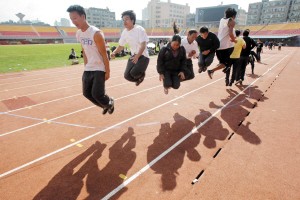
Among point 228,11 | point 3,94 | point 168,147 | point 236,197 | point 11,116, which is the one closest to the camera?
point 236,197

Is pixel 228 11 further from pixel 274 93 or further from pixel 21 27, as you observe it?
pixel 21 27

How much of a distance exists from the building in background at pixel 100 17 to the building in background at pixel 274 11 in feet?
260

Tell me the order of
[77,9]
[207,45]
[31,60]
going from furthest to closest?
[31,60], [207,45], [77,9]

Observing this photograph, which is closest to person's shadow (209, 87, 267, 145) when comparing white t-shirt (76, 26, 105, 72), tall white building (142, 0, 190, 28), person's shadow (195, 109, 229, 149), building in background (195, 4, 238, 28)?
person's shadow (195, 109, 229, 149)

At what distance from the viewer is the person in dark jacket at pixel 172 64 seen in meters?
5.30

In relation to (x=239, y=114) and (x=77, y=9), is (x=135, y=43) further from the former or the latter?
(x=239, y=114)

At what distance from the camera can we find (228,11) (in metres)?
6.20

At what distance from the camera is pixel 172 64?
17.9 feet

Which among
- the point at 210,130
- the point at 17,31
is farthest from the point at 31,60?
the point at 17,31

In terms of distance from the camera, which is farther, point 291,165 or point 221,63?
point 221,63

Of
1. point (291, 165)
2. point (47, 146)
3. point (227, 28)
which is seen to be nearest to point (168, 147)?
point (291, 165)

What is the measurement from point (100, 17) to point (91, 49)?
136 m

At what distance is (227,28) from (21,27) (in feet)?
260

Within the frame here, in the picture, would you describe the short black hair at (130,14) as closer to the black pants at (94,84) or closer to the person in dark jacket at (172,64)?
the person in dark jacket at (172,64)
